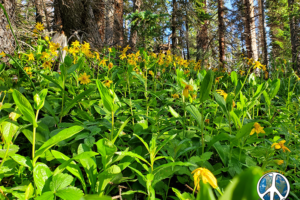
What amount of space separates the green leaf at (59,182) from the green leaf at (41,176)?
1.6 inches

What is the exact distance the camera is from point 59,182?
0.76 metres

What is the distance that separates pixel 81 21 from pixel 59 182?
3601 mm

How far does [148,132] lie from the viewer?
128 centimetres

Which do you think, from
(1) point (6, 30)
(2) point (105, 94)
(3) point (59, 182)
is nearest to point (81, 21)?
(1) point (6, 30)

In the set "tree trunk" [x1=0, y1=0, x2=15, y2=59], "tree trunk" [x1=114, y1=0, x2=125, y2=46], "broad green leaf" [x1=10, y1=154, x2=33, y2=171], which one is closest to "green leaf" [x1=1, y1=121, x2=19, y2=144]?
"broad green leaf" [x1=10, y1=154, x2=33, y2=171]

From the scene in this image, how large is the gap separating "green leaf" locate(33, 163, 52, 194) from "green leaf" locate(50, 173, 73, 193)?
0.04 m

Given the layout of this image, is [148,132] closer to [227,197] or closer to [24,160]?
[24,160]

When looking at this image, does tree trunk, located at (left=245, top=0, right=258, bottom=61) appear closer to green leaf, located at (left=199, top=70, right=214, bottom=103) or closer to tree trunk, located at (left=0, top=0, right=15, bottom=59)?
green leaf, located at (left=199, top=70, right=214, bottom=103)

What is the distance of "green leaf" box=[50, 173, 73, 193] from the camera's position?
0.74 meters

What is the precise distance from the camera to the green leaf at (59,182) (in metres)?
0.74

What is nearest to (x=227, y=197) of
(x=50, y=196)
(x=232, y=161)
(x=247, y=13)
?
(x=50, y=196)

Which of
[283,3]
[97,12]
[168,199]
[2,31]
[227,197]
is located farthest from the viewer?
[283,3]

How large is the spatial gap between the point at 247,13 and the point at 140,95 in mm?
6025

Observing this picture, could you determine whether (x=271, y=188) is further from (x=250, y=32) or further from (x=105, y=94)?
(x=250, y=32)
